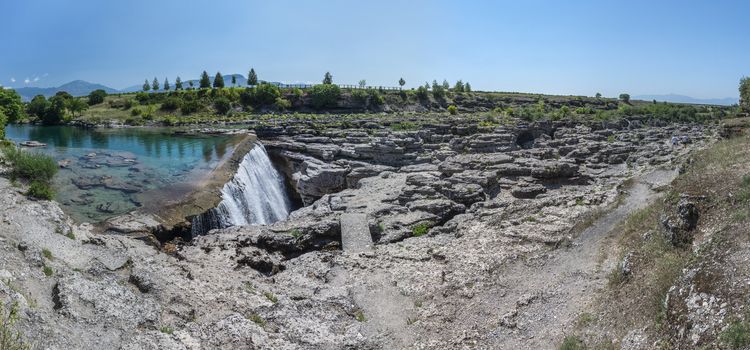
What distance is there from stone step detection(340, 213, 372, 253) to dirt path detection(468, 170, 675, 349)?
7.50m

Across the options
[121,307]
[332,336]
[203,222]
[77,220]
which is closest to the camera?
[121,307]

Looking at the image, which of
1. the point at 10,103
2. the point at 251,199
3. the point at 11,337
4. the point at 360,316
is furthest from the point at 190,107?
the point at 11,337

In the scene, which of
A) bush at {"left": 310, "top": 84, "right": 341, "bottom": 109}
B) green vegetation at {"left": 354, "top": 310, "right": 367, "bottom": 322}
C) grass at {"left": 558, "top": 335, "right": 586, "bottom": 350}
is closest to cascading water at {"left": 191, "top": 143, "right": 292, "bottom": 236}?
green vegetation at {"left": 354, "top": 310, "right": 367, "bottom": 322}

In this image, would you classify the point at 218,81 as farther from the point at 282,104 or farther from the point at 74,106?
the point at 74,106

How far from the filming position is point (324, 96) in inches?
4085

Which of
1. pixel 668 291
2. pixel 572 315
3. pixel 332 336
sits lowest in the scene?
pixel 332 336

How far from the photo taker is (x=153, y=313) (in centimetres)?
1379

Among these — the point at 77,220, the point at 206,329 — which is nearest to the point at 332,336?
the point at 206,329

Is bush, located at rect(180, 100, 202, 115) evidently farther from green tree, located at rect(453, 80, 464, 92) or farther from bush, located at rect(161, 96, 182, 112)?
green tree, located at rect(453, 80, 464, 92)

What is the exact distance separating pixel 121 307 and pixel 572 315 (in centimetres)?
1309

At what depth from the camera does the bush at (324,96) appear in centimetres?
10356

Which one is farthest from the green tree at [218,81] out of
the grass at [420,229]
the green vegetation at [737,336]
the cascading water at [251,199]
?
the green vegetation at [737,336]

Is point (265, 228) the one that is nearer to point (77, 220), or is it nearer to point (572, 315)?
point (77, 220)

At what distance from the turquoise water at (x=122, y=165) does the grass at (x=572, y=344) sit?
23313 mm
